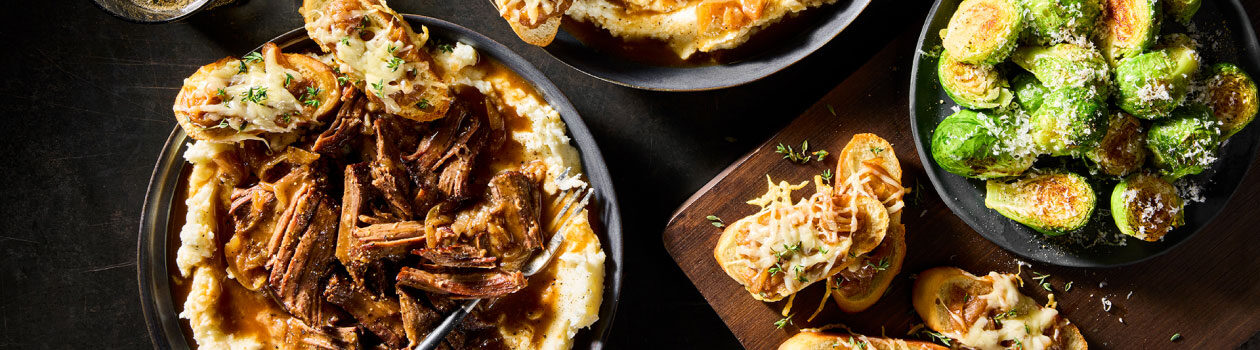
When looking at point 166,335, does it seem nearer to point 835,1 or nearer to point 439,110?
point 439,110

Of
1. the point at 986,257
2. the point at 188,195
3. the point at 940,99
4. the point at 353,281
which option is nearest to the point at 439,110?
the point at 353,281

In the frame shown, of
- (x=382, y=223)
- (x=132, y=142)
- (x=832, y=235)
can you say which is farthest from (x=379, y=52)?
(x=832, y=235)

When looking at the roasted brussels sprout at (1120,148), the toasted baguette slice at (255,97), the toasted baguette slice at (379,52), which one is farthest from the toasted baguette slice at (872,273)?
the toasted baguette slice at (255,97)

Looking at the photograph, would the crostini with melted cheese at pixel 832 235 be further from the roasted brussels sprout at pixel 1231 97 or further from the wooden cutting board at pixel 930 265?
the roasted brussels sprout at pixel 1231 97

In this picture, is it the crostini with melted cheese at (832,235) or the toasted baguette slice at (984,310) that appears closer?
the crostini with melted cheese at (832,235)

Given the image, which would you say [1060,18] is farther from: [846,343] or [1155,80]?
[846,343]

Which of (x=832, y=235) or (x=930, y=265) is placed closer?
(x=832, y=235)
